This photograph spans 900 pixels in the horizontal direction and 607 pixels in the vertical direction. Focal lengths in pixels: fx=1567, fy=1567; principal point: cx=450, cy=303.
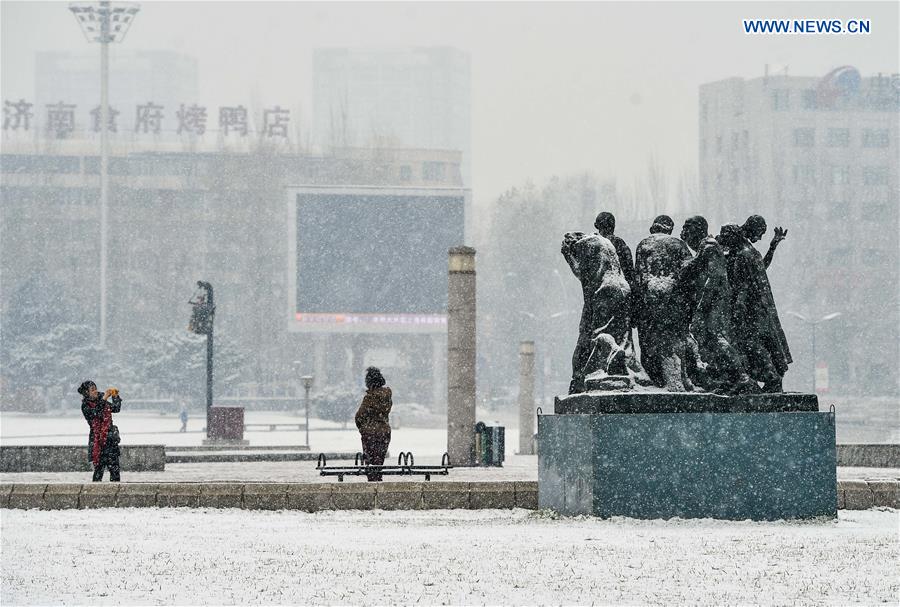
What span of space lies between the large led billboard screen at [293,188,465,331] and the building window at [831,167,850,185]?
4027cm

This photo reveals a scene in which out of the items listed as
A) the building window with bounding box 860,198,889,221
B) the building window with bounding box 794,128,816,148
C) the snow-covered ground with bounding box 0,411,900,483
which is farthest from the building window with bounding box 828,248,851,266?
the snow-covered ground with bounding box 0,411,900,483

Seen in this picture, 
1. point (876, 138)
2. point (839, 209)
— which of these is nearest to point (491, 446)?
point (839, 209)

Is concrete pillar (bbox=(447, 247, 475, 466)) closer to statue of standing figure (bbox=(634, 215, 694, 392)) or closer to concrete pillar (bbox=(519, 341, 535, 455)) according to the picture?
concrete pillar (bbox=(519, 341, 535, 455))

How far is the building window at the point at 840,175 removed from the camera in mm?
115438

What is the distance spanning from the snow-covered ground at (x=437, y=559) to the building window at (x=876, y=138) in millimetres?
105638

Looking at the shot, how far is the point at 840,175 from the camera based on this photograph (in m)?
116

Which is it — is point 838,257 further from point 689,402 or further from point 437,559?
point 437,559

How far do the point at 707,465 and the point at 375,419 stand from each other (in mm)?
7011

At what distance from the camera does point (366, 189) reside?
288ft

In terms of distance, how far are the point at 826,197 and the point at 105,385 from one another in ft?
175

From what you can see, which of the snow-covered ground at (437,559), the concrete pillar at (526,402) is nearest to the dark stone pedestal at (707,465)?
the snow-covered ground at (437,559)

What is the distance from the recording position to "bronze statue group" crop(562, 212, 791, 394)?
1490cm

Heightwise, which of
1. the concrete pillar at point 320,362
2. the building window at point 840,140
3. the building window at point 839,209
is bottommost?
the concrete pillar at point 320,362

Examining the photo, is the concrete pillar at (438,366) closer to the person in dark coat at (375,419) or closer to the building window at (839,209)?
the building window at (839,209)
